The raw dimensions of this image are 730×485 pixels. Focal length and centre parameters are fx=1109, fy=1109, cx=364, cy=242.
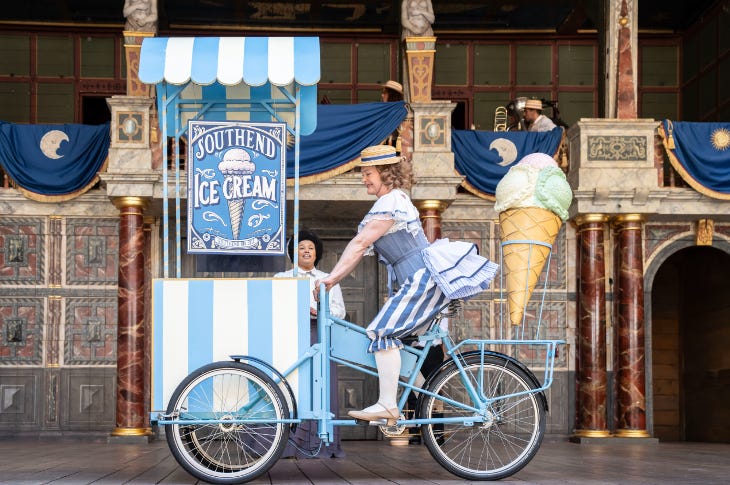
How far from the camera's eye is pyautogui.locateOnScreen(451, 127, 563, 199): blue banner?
1526 cm

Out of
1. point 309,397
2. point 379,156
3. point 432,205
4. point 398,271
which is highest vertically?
point 432,205

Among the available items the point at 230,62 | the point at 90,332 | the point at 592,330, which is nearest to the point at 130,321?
the point at 90,332

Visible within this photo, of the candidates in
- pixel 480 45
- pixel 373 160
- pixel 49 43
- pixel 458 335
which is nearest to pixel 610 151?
pixel 458 335

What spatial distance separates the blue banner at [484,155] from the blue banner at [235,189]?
7.71 meters

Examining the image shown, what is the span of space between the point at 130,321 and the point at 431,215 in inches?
167

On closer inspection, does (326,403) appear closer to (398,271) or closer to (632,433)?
(398,271)

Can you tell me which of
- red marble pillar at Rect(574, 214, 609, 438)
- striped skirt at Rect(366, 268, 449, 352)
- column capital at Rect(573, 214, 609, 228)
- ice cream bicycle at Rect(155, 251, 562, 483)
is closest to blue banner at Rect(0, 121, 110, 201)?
column capital at Rect(573, 214, 609, 228)

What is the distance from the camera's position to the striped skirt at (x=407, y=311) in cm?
727

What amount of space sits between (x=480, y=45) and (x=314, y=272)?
10.4 meters

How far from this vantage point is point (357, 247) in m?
7.30

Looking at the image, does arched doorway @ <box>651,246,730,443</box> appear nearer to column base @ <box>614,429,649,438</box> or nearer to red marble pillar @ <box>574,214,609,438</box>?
red marble pillar @ <box>574,214,609,438</box>

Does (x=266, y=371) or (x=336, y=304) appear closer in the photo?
(x=266, y=371)

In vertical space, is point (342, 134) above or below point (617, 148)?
above

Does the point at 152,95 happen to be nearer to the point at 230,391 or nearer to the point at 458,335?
the point at 458,335
